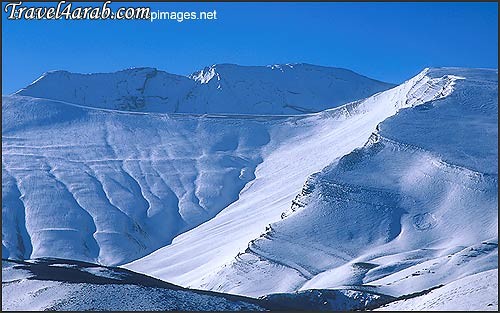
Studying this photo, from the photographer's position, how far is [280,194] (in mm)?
131250

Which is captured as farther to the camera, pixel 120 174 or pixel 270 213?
pixel 120 174

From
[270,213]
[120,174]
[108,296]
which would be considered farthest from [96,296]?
[120,174]

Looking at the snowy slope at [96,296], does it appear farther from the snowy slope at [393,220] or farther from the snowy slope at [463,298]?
the snowy slope at [393,220]

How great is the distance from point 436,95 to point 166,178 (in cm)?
5840

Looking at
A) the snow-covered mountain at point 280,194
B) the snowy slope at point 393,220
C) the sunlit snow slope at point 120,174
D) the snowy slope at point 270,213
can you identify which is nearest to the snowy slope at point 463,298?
the snow-covered mountain at point 280,194

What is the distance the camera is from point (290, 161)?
6393 inches

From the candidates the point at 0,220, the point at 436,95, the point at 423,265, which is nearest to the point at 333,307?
the point at 423,265

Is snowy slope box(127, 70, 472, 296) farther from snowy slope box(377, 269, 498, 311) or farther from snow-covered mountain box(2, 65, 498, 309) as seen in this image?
snowy slope box(377, 269, 498, 311)

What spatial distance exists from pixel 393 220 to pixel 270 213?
1025 inches

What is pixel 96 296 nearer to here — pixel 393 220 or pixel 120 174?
pixel 393 220

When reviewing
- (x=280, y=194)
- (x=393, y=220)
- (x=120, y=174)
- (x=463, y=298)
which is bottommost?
(x=463, y=298)

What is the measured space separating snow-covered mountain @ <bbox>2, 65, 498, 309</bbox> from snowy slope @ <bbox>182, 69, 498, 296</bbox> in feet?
0.73

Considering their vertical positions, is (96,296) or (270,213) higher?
(270,213)

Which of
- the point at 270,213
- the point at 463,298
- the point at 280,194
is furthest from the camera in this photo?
the point at 280,194
